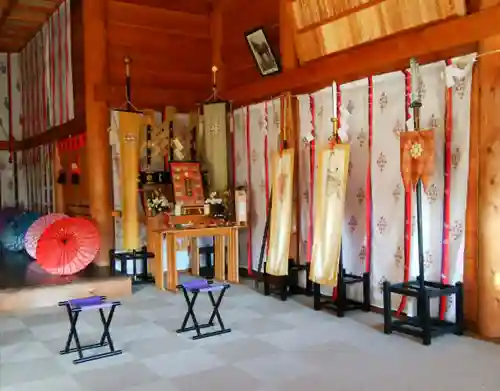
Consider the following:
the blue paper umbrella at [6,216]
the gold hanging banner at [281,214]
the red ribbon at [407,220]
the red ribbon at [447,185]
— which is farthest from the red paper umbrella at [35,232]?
the red ribbon at [447,185]

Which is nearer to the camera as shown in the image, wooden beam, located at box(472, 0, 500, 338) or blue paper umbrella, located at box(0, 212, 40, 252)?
wooden beam, located at box(472, 0, 500, 338)

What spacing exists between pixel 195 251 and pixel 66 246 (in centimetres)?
200

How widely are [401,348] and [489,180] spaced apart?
1416mm

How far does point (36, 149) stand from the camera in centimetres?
987

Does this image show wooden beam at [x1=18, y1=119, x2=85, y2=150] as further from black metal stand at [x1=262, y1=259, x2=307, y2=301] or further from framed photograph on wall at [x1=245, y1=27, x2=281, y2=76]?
black metal stand at [x1=262, y1=259, x2=307, y2=301]

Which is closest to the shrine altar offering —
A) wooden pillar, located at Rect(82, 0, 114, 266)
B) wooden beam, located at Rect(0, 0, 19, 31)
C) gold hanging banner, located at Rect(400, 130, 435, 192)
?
gold hanging banner, located at Rect(400, 130, 435, 192)

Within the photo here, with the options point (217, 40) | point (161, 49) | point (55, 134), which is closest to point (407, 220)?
point (217, 40)

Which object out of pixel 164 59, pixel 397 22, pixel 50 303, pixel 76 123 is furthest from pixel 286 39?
pixel 50 303

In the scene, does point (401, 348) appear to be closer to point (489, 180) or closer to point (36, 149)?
point (489, 180)

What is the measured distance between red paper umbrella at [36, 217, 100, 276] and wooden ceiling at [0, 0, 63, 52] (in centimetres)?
402

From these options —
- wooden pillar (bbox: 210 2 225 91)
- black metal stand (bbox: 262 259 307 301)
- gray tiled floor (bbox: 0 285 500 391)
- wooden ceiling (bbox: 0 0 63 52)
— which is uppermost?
wooden ceiling (bbox: 0 0 63 52)

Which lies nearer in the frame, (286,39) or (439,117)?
(439,117)

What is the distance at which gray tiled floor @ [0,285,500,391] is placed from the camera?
11.3ft

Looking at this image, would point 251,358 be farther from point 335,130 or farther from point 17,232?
point 17,232
